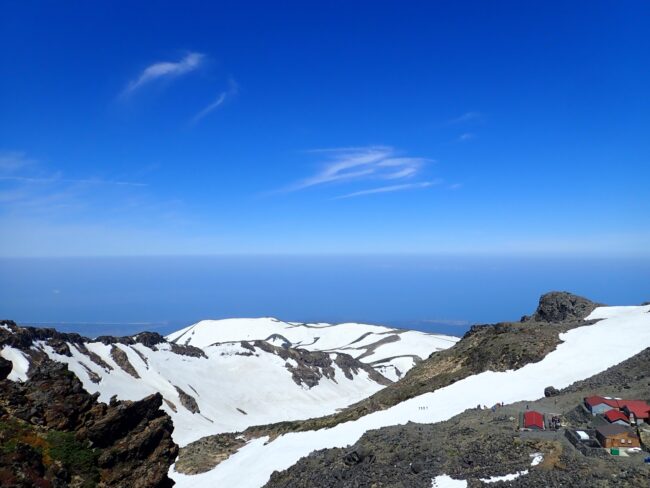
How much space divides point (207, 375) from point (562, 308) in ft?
242

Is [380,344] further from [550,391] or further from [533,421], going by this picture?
[533,421]

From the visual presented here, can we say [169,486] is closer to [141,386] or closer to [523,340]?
[523,340]

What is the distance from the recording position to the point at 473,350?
4547cm

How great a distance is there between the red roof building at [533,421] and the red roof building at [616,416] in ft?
10.6

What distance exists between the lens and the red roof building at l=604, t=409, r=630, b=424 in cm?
2086

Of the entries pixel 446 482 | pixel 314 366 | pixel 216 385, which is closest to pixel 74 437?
pixel 446 482

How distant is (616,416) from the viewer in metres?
21.0

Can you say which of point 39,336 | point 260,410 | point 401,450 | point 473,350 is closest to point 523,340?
point 473,350

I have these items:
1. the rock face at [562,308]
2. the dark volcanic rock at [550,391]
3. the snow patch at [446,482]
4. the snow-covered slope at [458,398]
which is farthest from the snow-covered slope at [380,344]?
the snow patch at [446,482]

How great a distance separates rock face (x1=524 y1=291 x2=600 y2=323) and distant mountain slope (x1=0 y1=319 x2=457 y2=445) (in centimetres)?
4582

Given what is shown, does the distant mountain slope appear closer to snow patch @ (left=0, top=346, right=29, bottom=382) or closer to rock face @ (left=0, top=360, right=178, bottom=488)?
snow patch @ (left=0, top=346, right=29, bottom=382)

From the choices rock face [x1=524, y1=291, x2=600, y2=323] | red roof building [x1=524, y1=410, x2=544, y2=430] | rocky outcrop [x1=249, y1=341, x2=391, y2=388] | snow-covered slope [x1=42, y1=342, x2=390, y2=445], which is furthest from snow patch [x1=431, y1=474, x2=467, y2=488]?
rocky outcrop [x1=249, y1=341, x2=391, y2=388]

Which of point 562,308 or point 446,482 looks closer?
point 446,482

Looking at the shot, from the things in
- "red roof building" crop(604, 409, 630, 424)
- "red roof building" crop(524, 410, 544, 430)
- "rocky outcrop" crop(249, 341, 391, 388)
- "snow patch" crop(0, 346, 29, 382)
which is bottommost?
"rocky outcrop" crop(249, 341, 391, 388)
